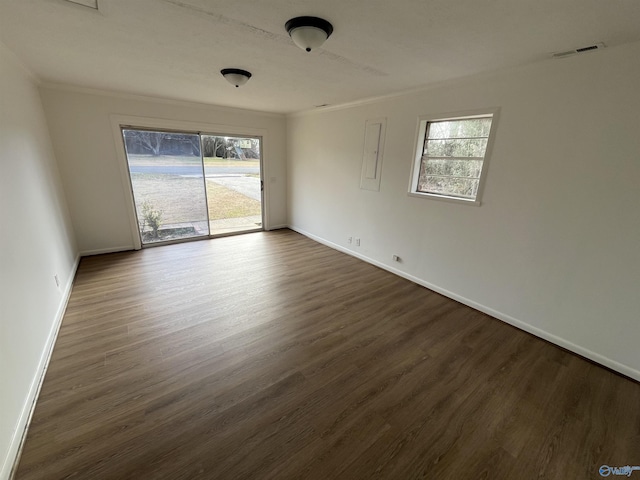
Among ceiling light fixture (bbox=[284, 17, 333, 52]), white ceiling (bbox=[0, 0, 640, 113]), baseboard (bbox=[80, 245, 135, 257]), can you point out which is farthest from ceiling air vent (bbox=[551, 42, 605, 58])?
baseboard (bbox=[80, 245, 135, 257])

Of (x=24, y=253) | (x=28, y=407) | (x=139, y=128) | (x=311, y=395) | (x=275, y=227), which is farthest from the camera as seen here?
(x=275, y=227)

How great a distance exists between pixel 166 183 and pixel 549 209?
524cm

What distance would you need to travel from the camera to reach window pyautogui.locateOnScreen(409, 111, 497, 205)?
2721 mm

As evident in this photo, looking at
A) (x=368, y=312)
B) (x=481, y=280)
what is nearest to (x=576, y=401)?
(x=481, y=280)

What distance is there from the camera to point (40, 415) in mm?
1590

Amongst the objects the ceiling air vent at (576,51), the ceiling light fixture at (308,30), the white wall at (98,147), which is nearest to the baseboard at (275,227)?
the white wall at (98,147)

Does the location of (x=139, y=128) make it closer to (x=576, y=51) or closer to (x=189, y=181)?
(x=189, y=181)

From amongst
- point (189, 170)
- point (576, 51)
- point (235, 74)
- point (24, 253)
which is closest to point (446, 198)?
point (576, 51)

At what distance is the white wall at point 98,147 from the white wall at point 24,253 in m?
0.39

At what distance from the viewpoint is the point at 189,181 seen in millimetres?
4641

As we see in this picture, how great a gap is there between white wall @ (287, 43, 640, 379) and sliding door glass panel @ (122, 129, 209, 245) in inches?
132

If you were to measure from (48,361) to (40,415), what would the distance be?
1.89 feet

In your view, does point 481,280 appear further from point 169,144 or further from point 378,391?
point 169,144

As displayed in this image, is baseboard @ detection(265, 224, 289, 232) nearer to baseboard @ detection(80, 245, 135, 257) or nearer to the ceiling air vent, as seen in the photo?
baseboard @ detection(80, 245, 135, 257)
